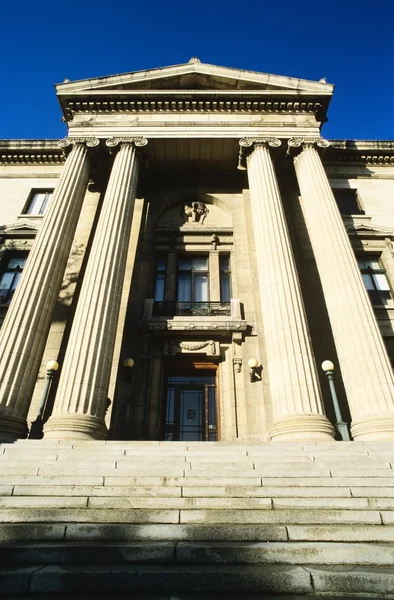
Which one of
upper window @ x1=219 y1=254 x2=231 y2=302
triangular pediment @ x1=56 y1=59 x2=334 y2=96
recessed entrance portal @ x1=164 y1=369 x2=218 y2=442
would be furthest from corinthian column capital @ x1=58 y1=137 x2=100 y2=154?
recessed entrance portal @ x1=164 y1=369 x2=218 y2=442

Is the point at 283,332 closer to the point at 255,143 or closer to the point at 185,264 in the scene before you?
the point at 185,264

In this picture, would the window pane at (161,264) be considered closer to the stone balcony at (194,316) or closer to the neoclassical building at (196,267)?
the neoclassical building at (196,267)

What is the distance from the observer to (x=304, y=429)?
9281 millimetres

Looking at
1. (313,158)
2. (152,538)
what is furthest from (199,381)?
(313,158)

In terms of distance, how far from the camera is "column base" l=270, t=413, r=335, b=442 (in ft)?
30.1

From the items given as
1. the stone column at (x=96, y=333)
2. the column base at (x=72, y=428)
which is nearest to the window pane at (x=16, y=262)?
the stone column at (x=96, y=333)

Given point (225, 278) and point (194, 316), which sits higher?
point (225, 278)

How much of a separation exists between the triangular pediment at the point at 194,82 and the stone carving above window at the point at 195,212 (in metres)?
5.72

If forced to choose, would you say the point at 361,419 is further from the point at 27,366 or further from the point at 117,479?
the point at 27,366

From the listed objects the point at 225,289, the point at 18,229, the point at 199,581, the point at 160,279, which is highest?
the point at 18,229

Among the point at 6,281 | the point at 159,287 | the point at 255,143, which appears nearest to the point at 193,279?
the point at 159,287

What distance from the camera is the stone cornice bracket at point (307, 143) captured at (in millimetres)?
15875

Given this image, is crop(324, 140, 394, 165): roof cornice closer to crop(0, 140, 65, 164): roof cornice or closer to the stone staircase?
crop(0, 140, 65, 164): roof cornice

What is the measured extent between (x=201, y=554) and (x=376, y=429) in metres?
6.99
